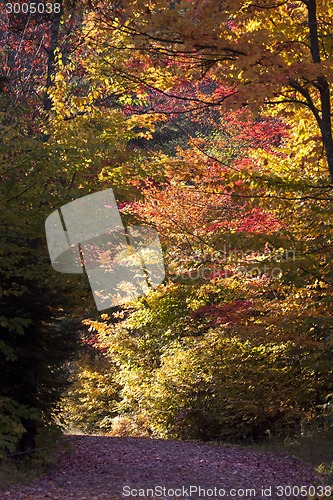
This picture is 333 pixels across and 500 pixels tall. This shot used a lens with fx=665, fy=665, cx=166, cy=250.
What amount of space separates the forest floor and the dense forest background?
0.89 meters

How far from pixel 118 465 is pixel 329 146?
6.64 meters

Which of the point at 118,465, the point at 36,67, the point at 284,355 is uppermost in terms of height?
the point at 36,67

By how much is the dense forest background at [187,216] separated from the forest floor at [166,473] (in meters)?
0.89

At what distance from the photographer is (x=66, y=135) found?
12.4 m

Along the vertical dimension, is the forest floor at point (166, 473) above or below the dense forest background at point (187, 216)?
below

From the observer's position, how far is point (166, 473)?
34.6ft

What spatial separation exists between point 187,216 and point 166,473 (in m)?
6.10

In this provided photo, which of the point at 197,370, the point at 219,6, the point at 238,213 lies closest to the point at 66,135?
the point at 238,213

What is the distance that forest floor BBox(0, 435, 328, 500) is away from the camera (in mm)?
8523

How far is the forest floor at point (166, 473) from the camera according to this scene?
8523 mm

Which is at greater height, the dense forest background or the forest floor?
the dense forest background

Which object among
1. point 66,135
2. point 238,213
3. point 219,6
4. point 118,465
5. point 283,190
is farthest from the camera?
point 238,213

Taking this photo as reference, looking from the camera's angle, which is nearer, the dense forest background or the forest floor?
the dense forest background

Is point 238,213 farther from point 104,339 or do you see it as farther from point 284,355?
point 104,339
